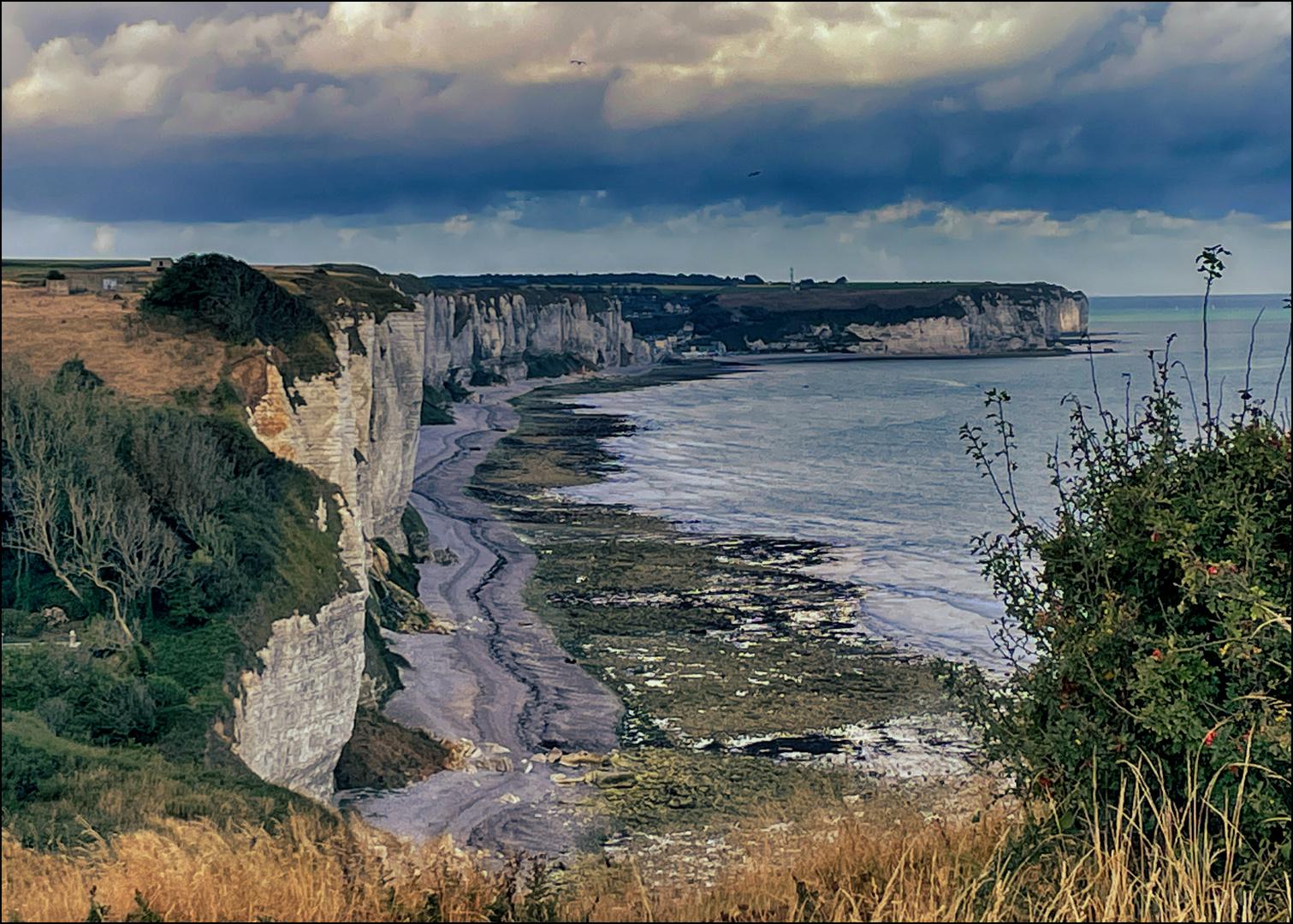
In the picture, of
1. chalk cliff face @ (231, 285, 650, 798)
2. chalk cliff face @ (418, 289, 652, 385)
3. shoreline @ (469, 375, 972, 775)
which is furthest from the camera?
chalk cliff face @ (418, 289, 652, 385)

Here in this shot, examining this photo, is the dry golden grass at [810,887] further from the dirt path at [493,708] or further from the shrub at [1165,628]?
the dirt path at [493,708]

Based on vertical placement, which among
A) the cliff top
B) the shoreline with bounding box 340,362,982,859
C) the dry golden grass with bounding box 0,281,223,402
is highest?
the cliff top

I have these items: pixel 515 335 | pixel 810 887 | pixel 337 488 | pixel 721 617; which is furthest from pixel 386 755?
pixel 515 335

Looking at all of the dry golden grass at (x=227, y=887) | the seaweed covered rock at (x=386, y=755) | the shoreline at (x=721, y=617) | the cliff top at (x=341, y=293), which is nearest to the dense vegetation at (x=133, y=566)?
the seaweed covered rock at (x=386, y=755)

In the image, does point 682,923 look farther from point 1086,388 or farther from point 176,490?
point 1086,388

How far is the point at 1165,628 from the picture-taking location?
746cm

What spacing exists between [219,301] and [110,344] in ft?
7.45

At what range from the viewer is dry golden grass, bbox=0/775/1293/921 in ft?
19.6

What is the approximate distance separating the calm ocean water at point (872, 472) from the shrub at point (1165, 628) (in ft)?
3.25

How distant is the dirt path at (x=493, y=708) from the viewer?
62.4 feet

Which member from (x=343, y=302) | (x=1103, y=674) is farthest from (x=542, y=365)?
(x=1103, y=674)

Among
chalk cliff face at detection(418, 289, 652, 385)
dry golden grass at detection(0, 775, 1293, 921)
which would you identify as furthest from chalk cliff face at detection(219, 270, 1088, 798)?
chalk cliff face at detection(418, 289, 652, 385)

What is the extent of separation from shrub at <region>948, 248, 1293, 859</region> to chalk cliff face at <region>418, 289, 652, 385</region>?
327ft

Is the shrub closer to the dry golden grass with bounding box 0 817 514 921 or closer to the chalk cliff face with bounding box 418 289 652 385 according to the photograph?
the dry golden grass with bounding box 0 817 514 921
